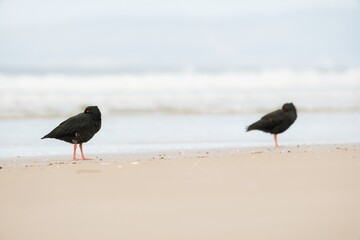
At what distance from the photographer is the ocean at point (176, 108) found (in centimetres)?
1043

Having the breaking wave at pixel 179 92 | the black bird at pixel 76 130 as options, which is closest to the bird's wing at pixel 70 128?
the black bird at pixel 76 130

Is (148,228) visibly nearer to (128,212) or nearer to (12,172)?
(128,212)

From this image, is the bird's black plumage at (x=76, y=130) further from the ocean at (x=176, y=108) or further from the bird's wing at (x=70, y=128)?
the ocean at (x=176, y=108)

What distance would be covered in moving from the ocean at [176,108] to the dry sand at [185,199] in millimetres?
2425

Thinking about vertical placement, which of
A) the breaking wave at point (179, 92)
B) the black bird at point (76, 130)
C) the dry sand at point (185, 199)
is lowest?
the dry sand at point (185, 199)

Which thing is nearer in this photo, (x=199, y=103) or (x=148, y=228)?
(x=148, y=228)

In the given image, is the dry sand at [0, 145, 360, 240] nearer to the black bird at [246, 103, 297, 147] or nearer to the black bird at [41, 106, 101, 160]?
the black bird at [41, 106, 101, 160]

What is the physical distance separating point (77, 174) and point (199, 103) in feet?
40.5

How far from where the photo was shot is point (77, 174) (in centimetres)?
655

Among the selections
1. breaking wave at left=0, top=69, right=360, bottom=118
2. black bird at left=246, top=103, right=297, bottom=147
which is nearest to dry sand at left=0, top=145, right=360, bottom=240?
black bird at left=246, top=103, right=297, bottom=147

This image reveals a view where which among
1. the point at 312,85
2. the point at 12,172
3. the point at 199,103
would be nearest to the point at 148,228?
the point at 12,172

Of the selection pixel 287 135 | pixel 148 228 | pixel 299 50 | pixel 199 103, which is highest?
pixel 299 50

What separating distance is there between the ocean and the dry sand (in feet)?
7.96

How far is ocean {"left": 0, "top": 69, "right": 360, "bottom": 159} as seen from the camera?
10.4 m
